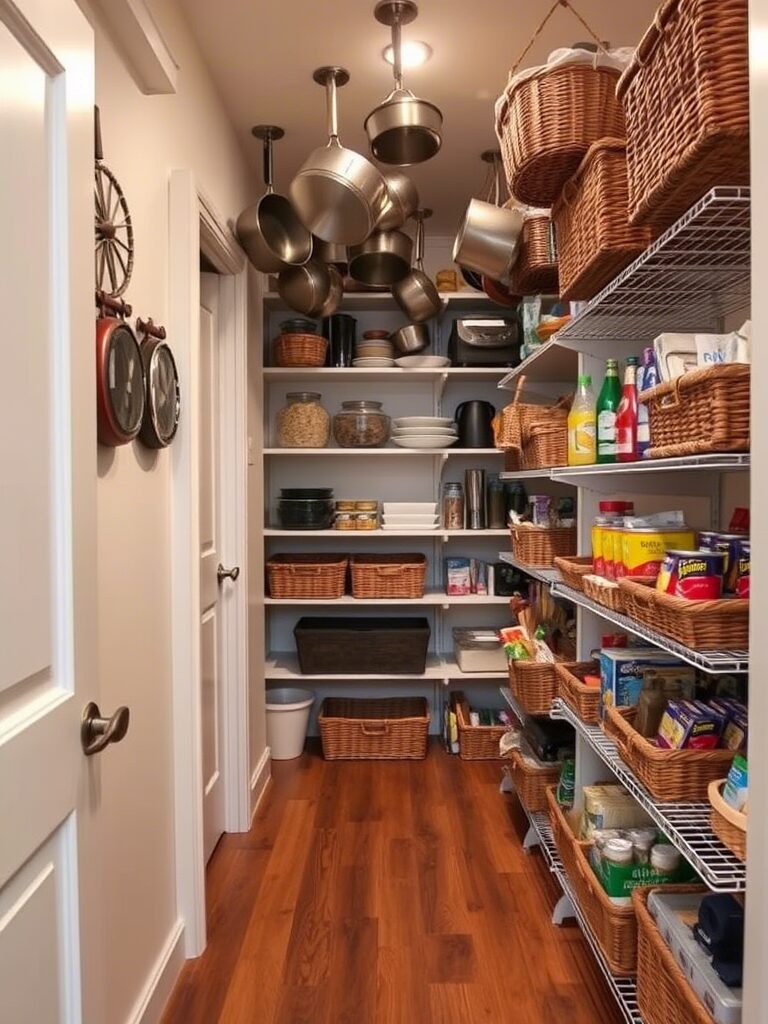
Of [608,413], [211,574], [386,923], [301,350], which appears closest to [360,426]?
[301,350]

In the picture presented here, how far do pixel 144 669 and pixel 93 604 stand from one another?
0.64 meters

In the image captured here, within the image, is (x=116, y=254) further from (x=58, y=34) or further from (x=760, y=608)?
(x=760, y=608)

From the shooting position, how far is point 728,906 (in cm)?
119

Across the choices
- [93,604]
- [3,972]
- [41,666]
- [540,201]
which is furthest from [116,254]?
[3,972]

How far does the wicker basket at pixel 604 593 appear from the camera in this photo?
1.49 m

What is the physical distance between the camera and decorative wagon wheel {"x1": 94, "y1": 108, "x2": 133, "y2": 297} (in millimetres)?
1312

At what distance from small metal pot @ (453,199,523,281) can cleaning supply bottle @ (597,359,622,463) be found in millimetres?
623

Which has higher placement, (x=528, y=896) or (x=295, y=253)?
(x=295, y=253)

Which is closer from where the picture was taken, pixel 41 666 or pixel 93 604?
pixel 41 666

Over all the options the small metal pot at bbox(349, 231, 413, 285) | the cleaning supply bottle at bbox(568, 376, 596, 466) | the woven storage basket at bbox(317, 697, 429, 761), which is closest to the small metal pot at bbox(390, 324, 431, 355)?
the small metal pot at bbox(349, 231, 413, 285)

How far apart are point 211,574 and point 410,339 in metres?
1.49

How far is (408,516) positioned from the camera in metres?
3.20

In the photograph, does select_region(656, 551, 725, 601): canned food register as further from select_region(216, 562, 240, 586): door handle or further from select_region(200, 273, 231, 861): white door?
select_region(216, 562, 240, 586): door handle

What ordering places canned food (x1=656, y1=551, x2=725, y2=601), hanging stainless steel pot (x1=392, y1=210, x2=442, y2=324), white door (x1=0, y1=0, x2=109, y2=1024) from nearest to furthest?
white door (x1=0, y1=0, x2=109, y2=1024) < canned food (x1=656, y1=551, x2=725, y2=601) < hanging stainless steel pot (x1=392, y1=210, x2=442, y2=324)
